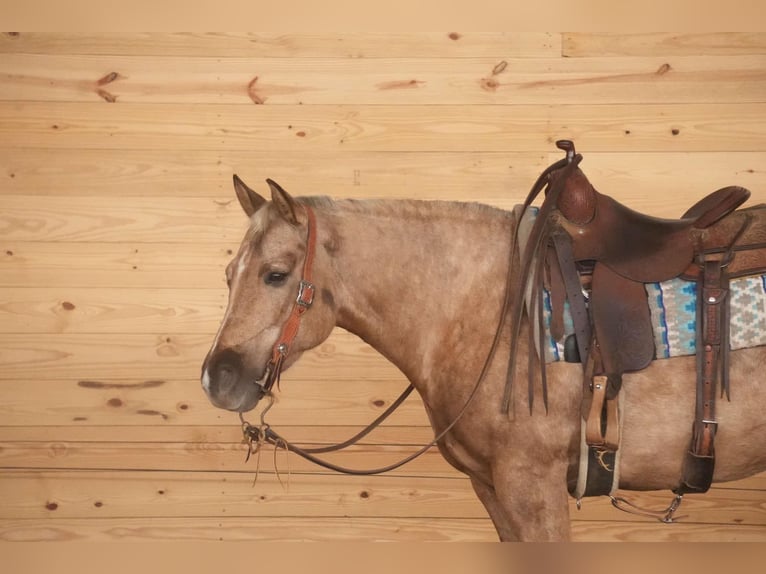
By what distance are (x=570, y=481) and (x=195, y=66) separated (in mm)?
2077

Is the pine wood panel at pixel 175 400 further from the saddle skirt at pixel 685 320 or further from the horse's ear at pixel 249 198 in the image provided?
the saddle skirt at pixel 685 320

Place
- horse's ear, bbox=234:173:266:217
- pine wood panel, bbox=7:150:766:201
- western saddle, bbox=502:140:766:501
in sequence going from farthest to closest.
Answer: pine wood panel, bbox=7:150:766:201 → horse's ear, bbox=234:173:266:217 → western saddle, bbox=502:140:766:501

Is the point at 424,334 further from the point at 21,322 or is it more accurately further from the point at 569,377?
the point at 21,322

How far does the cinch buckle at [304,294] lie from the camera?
1890 mm

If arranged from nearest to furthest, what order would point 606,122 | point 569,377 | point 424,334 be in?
point 569,377, point 424,334, point 606,122

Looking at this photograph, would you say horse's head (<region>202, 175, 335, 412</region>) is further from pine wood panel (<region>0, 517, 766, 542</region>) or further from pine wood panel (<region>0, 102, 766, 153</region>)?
pine wood panel (<region>0, 517, 766, 542</region>)

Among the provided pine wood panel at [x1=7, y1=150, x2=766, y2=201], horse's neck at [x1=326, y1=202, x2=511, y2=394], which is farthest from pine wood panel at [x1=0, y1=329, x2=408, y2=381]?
horse's neck at [x1=326, y1=202, x2=511, y2=394]

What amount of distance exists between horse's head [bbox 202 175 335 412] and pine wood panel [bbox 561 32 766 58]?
5.15ft

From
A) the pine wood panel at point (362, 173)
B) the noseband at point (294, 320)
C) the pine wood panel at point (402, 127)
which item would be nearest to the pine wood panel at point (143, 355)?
the pine wood panel at point (362, 173)

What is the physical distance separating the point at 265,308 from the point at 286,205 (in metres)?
0.27

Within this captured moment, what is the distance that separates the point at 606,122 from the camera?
286 centimetres

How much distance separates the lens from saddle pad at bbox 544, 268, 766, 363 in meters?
1.88

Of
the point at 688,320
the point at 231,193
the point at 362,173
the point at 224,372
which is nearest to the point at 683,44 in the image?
the point at 362,173

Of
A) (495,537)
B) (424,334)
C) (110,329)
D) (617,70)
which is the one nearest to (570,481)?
(424,334)
